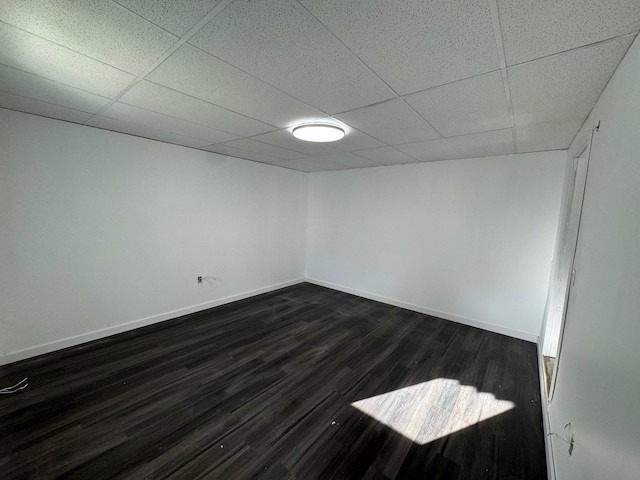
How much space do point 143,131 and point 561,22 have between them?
3514 millimetres

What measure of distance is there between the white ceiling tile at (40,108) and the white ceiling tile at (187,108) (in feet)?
2.49

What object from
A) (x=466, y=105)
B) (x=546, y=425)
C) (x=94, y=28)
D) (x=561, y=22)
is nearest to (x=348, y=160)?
(x=466, y=105)

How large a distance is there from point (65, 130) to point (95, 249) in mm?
1268

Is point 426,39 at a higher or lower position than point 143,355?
higher

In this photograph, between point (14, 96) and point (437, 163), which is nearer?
point (14, 96)

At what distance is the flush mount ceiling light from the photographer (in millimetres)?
2303

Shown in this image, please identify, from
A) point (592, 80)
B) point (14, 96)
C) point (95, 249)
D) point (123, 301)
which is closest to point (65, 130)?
point (14, 96)

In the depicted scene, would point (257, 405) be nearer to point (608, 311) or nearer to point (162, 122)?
point (608, 311)

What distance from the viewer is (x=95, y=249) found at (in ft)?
9.19

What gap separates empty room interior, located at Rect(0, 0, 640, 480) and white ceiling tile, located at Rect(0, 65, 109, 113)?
2cm

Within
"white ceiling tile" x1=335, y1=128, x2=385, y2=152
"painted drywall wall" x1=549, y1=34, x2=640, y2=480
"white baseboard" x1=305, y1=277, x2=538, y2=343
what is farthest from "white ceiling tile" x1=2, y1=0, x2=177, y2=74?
"white baseboard" x1=305, y1=277, x2=538, y2=343

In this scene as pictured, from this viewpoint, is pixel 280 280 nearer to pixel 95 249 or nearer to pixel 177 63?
pixel 95 249

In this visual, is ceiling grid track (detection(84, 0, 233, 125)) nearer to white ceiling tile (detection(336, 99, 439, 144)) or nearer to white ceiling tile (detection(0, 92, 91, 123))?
white ceiling tile (detection(0, 92, 91, 123))

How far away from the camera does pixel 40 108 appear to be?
7.22 ft
